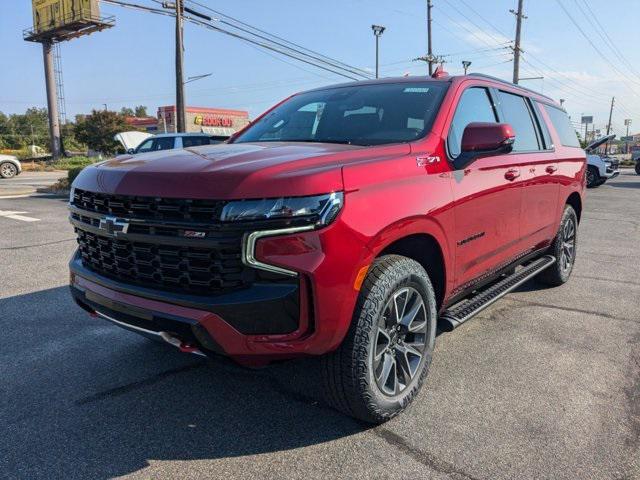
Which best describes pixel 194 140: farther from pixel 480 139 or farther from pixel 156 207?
pixel 156 207

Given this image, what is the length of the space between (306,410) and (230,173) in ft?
4.72

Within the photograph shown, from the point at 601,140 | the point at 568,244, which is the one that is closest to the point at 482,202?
the point at 568,244

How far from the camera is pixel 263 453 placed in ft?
8.61

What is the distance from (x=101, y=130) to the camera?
60188mm

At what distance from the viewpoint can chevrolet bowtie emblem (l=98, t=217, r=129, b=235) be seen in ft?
8.68

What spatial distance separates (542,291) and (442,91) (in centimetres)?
287

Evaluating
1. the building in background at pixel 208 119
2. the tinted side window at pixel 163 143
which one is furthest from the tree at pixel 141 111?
the tinted side window at pixel 163 143

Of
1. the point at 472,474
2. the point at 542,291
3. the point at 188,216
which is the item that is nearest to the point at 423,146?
the point at 188,216

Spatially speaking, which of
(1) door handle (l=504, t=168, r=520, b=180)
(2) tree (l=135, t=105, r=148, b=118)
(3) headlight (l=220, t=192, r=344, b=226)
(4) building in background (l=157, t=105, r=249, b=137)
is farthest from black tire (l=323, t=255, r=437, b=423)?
(2) tree (l=135, t=105, r=148, b=118)

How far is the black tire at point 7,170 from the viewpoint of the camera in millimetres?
23484

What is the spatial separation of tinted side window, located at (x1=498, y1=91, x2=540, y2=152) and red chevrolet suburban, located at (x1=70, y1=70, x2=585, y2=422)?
0.48m

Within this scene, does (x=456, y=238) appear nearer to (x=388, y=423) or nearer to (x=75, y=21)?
(x=388, y=423)

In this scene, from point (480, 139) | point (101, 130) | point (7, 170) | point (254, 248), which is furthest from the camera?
point (101, 130)

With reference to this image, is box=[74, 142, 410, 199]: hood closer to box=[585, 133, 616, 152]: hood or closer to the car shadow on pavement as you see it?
the car shadow on pavement
